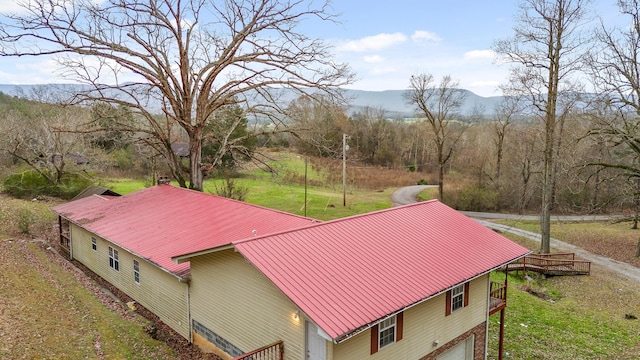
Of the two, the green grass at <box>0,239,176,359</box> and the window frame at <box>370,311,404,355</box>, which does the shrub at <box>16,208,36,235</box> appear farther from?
the window frame at <box>370,311,404,355</box>

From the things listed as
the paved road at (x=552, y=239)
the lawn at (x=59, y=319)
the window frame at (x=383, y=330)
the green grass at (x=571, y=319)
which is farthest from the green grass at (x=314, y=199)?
the window frame at (x=383, y=330)

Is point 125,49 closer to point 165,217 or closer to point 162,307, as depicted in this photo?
point 165,217

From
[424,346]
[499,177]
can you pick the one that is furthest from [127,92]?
[499,177]

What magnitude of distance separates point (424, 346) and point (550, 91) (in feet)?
64.9

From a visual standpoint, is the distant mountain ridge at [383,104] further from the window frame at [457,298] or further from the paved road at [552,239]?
the window frame at [457,298]

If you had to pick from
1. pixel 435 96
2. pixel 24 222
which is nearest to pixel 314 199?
pixel 435 96

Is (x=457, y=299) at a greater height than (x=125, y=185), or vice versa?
(x=125, y=185)

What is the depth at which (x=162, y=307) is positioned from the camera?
13555 mm

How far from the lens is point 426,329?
33.3 ft

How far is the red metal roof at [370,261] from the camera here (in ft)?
25.4

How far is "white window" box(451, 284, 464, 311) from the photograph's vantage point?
1102cm

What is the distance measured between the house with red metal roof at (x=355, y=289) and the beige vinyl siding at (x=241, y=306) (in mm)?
27

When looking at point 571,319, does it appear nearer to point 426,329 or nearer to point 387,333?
point 426,329

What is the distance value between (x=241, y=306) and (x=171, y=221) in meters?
7.68
